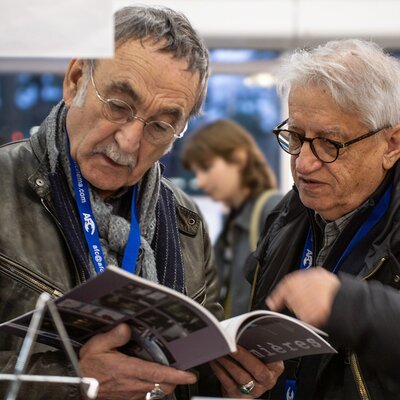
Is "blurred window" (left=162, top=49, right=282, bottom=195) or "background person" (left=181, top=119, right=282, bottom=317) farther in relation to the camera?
"blurred window" (left=162, top=49, right=282, bottom=195)

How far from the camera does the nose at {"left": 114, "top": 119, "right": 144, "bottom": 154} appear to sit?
6.85 feet

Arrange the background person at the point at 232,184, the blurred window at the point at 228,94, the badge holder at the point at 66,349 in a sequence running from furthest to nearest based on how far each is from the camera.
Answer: the blurred window at the point at 228,94 < the background person at the point at 232,184 < the badge holder at the point at 66,349

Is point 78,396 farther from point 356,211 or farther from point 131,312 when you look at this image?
point 356,211

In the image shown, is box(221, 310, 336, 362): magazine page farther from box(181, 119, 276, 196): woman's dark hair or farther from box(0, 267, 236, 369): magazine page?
box(181, 119, 276, 196): woman's dark hair

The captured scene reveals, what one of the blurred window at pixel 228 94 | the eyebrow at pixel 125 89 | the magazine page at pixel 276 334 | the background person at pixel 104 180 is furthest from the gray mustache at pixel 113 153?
the blurred window at pixel 228 94

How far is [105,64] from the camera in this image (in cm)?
212

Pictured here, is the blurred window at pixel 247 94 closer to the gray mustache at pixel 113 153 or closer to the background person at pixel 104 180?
the background person at pixel 104 180

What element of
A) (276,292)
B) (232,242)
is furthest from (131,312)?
(232,242)

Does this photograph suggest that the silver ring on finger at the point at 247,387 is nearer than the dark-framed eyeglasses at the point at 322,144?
Yes

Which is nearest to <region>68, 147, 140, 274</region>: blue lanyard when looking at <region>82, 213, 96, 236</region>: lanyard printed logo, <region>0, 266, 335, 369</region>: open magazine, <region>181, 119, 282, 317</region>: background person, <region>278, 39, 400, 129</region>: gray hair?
<region>82, 213, 96, 236</region>: lanyard printed logo

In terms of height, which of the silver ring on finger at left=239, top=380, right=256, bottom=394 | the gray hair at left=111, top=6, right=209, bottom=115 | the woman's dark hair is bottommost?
the woman's dark hair

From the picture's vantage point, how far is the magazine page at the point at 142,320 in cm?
154

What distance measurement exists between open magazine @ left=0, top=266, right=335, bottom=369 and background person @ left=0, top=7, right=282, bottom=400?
111 mm

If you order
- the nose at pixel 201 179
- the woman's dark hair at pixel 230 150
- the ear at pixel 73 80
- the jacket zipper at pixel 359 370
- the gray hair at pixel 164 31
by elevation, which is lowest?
the nose at pixel 201 179
